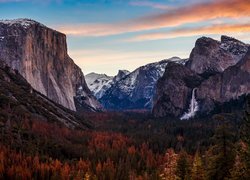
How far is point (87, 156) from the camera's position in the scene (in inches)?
7766

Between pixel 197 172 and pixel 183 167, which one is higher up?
pixel 183 167

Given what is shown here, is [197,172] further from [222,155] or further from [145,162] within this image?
[145,162]

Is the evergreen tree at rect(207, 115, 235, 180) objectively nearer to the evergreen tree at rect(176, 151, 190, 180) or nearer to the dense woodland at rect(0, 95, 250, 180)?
the dense woodland at rect(0, 95, 250, 180)

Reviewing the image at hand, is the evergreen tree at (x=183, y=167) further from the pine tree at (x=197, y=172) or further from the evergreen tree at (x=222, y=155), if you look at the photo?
the evergreen tree at (x=222, y=155)

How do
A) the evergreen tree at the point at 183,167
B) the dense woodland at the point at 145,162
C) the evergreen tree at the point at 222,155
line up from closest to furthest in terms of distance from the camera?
the dense woodland at the point at 145,162 → the evergreen tree at the point at 222,155 → the evergreen tree at the point at 183,167

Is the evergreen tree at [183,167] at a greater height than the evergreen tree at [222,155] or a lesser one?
lesser

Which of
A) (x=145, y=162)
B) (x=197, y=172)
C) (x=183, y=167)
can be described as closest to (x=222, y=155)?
(x=197, y=172)

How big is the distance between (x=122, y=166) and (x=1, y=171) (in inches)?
1732

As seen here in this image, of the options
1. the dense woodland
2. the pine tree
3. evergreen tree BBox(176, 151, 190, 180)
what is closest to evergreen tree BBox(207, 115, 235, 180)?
the dense woodland

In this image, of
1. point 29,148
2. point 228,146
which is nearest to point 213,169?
point 228,146

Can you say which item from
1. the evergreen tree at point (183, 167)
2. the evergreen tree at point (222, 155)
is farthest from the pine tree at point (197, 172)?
the evergreen tree at point (222, 155)

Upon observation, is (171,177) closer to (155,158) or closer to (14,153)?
(14,153)

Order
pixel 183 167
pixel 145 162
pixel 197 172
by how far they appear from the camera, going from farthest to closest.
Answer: pixel 145 162, pixel 183 167, pixel 197 172

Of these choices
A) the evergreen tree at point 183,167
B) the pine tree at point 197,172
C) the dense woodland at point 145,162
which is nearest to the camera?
the dense woodland at point 145,162
